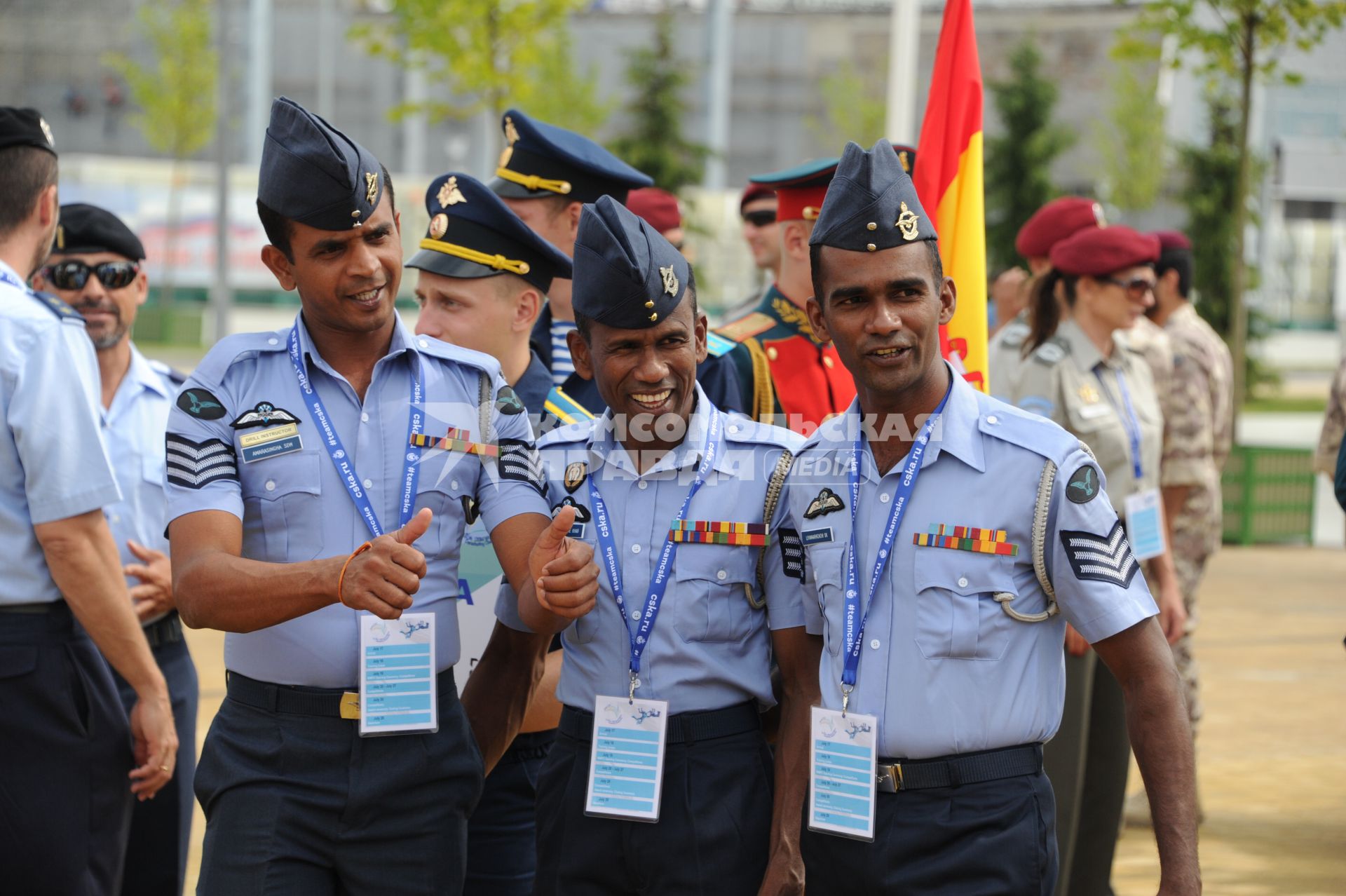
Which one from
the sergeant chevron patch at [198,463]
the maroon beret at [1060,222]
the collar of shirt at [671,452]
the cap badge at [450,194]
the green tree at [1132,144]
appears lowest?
the sergeant chevron patch at [198,463]

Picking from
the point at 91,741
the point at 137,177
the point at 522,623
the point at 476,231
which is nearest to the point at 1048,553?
the point at 522,623

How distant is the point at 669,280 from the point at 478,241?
4.09 feet

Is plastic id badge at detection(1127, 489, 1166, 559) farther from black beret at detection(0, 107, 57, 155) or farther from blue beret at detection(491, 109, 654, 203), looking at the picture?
black beret at detection(0, 107, 57, 155)

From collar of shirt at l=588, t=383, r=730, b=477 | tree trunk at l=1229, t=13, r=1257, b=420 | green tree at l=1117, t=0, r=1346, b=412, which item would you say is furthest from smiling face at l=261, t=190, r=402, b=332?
tree trunk at l=1229, t=13, r=1257, b=420

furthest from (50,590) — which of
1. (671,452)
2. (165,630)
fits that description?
(671,452)

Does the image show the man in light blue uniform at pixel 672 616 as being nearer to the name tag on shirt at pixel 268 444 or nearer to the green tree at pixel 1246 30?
the name tag on shirt at pixel 268 444

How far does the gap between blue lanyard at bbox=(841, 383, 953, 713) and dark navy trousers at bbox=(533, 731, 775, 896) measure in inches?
13.4

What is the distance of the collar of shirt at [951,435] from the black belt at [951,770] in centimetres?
54

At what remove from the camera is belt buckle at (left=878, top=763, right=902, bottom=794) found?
9.57 ft

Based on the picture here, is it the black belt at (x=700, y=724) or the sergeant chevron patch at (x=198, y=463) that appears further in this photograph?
the black belt at (x=700, y=724)

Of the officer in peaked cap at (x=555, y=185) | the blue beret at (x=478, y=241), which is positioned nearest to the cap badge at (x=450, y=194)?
the blue beret at (x=478, y=241)

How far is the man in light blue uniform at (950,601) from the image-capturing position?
2.88 meters

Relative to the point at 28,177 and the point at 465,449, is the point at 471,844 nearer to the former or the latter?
the point at 465,449

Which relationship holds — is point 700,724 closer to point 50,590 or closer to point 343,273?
point 343,273
